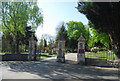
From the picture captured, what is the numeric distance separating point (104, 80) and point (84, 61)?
807 centimetres

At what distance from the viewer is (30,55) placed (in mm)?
21578

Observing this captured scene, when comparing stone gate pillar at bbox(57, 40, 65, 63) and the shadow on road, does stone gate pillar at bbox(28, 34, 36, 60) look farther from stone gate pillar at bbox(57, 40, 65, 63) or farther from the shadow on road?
the shadow on road

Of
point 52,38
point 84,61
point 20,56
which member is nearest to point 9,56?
point 20,56

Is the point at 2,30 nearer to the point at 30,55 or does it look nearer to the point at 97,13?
the point at 30,55

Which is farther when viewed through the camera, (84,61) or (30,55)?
(30,55)

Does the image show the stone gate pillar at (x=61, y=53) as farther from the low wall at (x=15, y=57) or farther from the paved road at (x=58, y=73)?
the low wall at (x=15, y=57)

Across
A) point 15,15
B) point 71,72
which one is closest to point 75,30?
point 15,15

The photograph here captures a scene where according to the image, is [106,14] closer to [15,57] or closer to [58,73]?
[58,73]

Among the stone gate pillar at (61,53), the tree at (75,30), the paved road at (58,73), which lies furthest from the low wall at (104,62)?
the tree at (75,30)

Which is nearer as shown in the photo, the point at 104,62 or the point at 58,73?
the point at 58,73

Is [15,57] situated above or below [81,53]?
below

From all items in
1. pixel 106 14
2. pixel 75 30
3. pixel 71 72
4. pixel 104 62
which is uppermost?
pixel 75 30

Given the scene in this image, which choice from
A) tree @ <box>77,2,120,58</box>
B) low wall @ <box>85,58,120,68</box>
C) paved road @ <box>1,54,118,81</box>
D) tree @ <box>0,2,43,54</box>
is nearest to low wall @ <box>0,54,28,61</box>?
tree @ <box>0,2,43,54</box>

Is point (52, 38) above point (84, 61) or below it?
above
